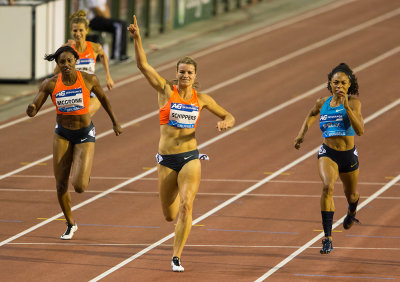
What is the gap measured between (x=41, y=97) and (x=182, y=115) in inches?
77.5

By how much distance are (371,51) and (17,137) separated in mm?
11676

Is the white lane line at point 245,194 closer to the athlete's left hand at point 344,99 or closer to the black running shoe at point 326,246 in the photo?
the black running shoe at point 326,246

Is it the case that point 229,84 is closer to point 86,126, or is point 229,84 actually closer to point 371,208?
point 371,208

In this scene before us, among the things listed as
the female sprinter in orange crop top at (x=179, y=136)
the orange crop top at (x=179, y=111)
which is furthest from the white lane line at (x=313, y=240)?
the orange crop top at (x=179, y=111)

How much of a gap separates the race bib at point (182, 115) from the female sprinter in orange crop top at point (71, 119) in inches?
64.7

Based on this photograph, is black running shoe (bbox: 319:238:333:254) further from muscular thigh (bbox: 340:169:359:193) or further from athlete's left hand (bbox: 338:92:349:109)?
athlete's left hand (bbox: 338:92:349:109)

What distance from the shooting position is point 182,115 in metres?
12.3

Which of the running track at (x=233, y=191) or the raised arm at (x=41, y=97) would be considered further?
the raised arm at (x=41, y=97)

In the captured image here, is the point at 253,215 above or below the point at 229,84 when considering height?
above

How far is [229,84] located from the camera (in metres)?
25.8

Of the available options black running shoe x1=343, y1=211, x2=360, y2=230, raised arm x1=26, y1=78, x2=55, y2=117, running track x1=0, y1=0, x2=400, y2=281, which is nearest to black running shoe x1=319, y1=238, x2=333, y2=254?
running track x1=0, y1=0, x2=400, y2=281

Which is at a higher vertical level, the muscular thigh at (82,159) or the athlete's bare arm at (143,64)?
the athlete's bare arm at (143,64)

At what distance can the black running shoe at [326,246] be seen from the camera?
13297 mm

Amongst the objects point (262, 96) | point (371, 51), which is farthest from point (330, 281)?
point (371, 51)
